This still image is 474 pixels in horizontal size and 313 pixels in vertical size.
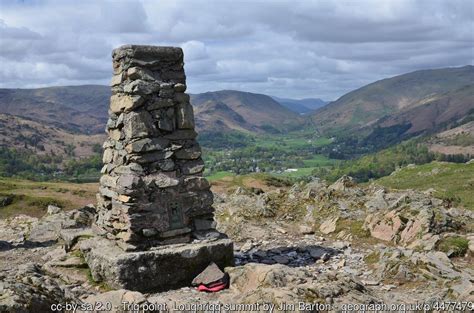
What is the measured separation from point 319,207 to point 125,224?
12.8 m

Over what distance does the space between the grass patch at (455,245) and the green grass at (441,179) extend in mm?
29661

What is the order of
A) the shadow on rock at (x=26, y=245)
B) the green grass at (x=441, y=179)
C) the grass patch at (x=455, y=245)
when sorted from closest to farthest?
the grass patch at (x=455, y=245), the shadow on rock at (x=26, y=245), the green grass at (x=441, y=179)

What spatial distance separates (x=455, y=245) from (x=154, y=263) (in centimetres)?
1068

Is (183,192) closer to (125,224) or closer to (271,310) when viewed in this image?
(125,224)

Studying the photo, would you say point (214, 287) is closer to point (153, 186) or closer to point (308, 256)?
point (153, 186)

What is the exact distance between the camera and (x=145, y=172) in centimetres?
1451

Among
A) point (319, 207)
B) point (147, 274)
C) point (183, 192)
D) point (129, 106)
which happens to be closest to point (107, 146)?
point (129, 106)

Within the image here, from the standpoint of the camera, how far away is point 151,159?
14555 mm

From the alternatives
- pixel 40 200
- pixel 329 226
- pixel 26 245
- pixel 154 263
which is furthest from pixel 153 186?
pixel 40 200

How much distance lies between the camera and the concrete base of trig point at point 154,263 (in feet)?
43.8

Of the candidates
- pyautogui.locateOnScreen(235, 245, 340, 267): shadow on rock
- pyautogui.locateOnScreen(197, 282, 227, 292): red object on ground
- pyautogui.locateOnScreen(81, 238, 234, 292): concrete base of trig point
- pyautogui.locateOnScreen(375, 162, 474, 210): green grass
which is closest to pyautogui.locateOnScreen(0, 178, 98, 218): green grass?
pyautogui.locateOnScreen(235, 245, 340, 267): shadow on rock

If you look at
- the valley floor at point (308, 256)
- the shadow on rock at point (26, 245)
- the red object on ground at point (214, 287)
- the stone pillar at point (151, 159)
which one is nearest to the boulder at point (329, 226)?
the valley floor at point (308, 256)

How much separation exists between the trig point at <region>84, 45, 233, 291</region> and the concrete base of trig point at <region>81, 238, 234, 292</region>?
1.1 inches

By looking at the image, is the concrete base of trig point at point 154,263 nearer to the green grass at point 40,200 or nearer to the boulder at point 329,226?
the boulder at point 329,226
